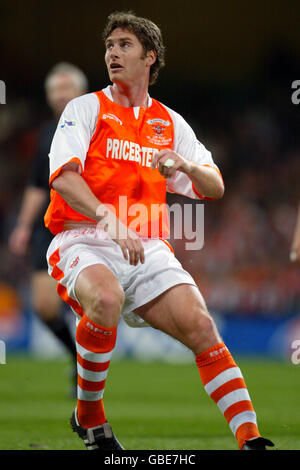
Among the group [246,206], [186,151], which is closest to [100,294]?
[186,151]

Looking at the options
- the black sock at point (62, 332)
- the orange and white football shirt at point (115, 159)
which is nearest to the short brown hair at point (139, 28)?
the orange and white football shirt at point (115, 159)

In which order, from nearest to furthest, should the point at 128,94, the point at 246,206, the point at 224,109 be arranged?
the point at 128,94, the point at 246,206, the point at 224,109

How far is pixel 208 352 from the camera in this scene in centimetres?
382

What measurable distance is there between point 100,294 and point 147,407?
342cm

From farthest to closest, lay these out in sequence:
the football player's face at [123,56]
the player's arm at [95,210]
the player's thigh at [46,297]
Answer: the player's thigh at [46,297]
the football player's face at [123,56]
the player's arm at [95,210]

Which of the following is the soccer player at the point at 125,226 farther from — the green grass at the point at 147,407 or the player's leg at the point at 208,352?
the green grass at the point at 147,407

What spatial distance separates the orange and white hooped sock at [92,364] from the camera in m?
3.81

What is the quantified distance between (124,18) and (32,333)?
970 cm

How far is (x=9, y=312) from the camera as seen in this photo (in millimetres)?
13570

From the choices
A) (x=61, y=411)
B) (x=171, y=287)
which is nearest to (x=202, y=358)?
(x=171, y=287)

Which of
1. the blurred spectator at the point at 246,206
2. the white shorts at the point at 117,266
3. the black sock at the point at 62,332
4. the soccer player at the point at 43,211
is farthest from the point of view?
the blurred spectator at the point at 246,206

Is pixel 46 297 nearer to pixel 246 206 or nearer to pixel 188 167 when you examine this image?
pixel 188 167

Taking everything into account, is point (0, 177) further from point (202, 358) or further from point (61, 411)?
point (202, 358)

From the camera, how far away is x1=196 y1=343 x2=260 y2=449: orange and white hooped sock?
12.1 ft
